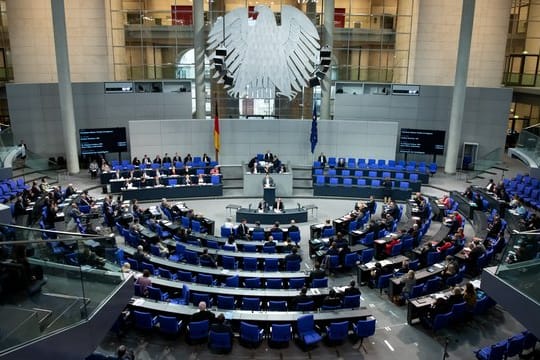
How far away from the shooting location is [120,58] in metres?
28.7

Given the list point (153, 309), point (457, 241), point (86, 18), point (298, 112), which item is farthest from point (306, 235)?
point (86, 18)

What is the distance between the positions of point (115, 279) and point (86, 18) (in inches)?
930

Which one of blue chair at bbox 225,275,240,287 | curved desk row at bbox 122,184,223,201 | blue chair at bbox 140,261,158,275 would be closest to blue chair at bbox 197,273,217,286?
blue chair at bbox 225,275,240,287

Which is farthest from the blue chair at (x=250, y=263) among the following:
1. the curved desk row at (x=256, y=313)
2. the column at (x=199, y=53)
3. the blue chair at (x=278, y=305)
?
the column at (x=199, y=53)

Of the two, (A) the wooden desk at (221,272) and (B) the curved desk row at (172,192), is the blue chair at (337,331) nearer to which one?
(A) the wooden desk at (221,272)

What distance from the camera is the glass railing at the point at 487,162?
24612mm

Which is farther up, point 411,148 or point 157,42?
point 157,42

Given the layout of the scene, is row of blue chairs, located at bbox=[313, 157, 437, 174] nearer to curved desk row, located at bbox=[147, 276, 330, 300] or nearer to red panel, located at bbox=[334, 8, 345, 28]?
red panel, located at bbox=[334, 8, 345, 28]

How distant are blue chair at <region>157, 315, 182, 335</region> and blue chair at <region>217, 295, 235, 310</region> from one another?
1082mm

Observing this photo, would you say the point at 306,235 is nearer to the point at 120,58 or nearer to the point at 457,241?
the point at 457,241

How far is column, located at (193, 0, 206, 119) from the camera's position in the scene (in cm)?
2509

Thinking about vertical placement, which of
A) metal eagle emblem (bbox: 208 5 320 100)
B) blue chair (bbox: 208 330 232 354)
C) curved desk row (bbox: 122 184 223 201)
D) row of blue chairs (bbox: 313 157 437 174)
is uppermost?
metal eagle emblem (bbox: 208 5 320 100)

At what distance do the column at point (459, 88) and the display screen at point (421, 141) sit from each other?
54 cm

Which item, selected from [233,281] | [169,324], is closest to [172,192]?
[233,281]
